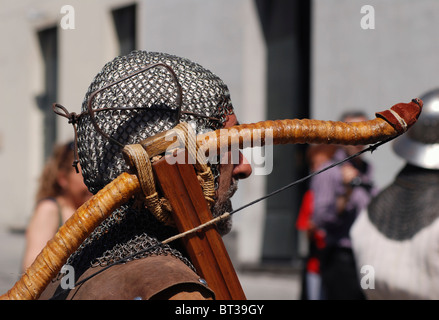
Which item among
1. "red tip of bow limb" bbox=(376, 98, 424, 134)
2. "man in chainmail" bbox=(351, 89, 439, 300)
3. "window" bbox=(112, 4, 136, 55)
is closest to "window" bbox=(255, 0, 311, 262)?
"window" bbox=(112, 4, 136, 55)

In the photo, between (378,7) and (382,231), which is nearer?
(382,231)

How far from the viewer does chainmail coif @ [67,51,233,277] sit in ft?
5.37

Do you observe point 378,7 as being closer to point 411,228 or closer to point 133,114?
point 411,228

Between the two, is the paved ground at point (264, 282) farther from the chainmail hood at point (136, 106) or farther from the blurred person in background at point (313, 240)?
the chainmail hood at point (136, 106)

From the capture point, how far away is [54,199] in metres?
4.44

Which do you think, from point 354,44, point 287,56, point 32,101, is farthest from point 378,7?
point 32,101

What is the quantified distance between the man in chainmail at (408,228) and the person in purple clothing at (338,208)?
1.58 metres

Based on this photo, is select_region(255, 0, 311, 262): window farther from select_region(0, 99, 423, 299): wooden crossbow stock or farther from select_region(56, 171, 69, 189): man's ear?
select_region(0, 99, 423, 299): wooden crossbow stock

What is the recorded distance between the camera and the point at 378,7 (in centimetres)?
750

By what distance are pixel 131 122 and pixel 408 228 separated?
1.96 meters

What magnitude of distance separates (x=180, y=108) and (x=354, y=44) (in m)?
6.46

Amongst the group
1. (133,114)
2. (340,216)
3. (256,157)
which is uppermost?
(133,114)

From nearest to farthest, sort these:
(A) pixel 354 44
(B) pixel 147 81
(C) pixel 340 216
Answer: (B) pixel 147 81 < (C) pixel 340 216 < (A) pixel 354 44

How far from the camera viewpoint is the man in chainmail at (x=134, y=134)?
5.17 ft
